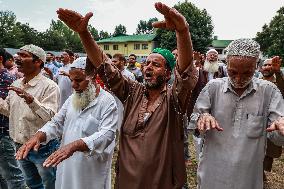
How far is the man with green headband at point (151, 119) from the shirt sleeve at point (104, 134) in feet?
Answer: 1.11

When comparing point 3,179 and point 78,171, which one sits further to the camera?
point 3,179

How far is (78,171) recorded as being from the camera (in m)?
3.51

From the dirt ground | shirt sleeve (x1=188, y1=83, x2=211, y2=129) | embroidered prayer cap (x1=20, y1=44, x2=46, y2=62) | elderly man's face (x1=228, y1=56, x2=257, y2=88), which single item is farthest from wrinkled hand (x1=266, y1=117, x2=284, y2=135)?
the dirt ground

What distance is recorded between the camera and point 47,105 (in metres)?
4.22

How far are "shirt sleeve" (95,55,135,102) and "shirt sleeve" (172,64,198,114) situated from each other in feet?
1.45

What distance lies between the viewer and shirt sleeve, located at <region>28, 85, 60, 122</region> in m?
3.95

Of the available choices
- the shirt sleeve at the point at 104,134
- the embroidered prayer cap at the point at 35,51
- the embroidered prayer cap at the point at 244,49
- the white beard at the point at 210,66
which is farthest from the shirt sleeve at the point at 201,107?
the white beard at the point at 210,66

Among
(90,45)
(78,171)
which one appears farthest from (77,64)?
(78,171)

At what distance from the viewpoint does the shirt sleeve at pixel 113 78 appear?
9.50ft

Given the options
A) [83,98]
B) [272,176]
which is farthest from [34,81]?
[272,176]

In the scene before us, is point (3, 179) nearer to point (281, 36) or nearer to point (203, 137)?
point (203, 137)

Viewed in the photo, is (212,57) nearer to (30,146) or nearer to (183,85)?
(183,85)

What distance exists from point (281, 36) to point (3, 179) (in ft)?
147

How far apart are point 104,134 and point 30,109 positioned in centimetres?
134
